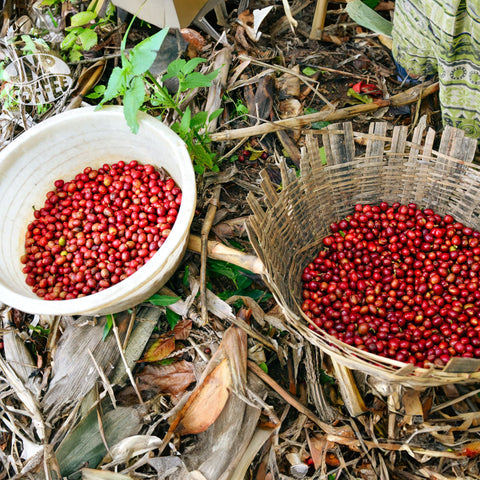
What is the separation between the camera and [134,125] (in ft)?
6.31

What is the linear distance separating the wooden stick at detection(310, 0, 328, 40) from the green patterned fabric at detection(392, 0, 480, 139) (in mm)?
576

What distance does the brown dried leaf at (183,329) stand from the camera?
7.00ft

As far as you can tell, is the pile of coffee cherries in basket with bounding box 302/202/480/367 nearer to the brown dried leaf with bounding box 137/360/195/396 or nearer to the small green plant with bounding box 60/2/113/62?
the brown dried leaf with bounding box 137/360/195/396

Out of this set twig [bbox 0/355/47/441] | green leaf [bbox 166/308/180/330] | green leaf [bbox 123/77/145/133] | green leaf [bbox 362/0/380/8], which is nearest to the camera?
green leaf [bbox 123/77/145/133]

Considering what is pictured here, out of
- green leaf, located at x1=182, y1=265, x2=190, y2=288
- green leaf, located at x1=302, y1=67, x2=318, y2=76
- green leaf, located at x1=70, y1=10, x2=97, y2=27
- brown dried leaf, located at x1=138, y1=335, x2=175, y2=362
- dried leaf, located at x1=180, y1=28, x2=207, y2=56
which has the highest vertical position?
green leaf, located at x1=70, y1=10, x2=97, y2=27

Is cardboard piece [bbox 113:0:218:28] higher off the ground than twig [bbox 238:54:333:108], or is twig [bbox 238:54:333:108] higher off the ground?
cardboard piece [bbox 113:0:218:28]

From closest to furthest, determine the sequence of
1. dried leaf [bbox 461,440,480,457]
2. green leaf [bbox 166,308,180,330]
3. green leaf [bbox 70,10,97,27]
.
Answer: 1. dried leaf [bbox 461,440,480,457]
2. green leaf [bbox 166,308,180,330]
3. green leaf [bbox 70,10,97,27]

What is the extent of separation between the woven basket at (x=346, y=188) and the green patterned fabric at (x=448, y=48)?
0.66 ft

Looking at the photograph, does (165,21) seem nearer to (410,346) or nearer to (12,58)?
(12,58)

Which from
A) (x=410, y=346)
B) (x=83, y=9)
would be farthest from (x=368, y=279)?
(x=83, y=9)

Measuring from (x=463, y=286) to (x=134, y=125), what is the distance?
1481 millimetres

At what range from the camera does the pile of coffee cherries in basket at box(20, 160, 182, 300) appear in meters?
Answer: 2.10

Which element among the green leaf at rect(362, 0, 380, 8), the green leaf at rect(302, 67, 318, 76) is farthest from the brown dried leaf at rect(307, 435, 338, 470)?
the green leaf at rect(362, 0, 380, 8)

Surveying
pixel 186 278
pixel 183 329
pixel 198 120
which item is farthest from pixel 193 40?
pixel 183 329
